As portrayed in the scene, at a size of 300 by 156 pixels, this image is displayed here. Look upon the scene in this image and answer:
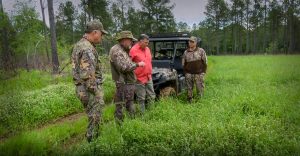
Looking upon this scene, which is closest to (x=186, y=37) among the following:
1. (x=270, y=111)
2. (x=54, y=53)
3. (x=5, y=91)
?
(x=270, y=111)

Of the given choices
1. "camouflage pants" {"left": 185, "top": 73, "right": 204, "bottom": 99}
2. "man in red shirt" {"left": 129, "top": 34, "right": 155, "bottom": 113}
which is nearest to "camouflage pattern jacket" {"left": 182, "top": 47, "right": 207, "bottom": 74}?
"camouflage pants" {"left": 185, "top": 73, "right": 204, "bottom": 99}

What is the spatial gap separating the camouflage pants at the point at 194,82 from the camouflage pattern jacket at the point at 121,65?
2.86 meters

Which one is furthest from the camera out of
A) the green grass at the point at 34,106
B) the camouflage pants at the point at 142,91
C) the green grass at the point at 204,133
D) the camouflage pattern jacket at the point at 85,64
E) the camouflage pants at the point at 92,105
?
the green grass at the point at 34,106

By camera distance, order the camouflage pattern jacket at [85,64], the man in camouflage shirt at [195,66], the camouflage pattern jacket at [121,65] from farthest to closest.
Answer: the man in camouflage shirt at [195,66]
the camouflage pattern jacket at [121,65]
the camouflage pattern jacket at [85,64]

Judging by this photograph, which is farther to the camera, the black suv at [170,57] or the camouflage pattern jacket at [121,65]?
the black suv at [170,57]

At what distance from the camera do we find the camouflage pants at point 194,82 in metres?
9.48

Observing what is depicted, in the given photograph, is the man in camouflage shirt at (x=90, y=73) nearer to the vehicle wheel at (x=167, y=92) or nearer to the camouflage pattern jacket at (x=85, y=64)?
the camouflage pattern jacket at (x=85, y=64)

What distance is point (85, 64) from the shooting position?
18.6 feet

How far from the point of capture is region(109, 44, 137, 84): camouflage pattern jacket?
262 inches

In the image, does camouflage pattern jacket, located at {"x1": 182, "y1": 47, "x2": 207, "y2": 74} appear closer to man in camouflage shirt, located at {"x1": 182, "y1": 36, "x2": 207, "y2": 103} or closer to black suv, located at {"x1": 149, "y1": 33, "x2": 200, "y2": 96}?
man in camouflage shirt, located at {"x1": 182, "y1": 36, "x2": 207, "y2": 103}

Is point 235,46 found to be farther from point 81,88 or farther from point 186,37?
point 81,88

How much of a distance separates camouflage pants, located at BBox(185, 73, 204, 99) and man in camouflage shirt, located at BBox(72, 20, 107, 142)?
13.5 feet

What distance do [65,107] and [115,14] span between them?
1730 inches

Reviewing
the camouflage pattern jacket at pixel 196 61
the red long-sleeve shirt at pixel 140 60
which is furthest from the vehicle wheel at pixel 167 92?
the red long-sleeve shirt at pixel 140 60
